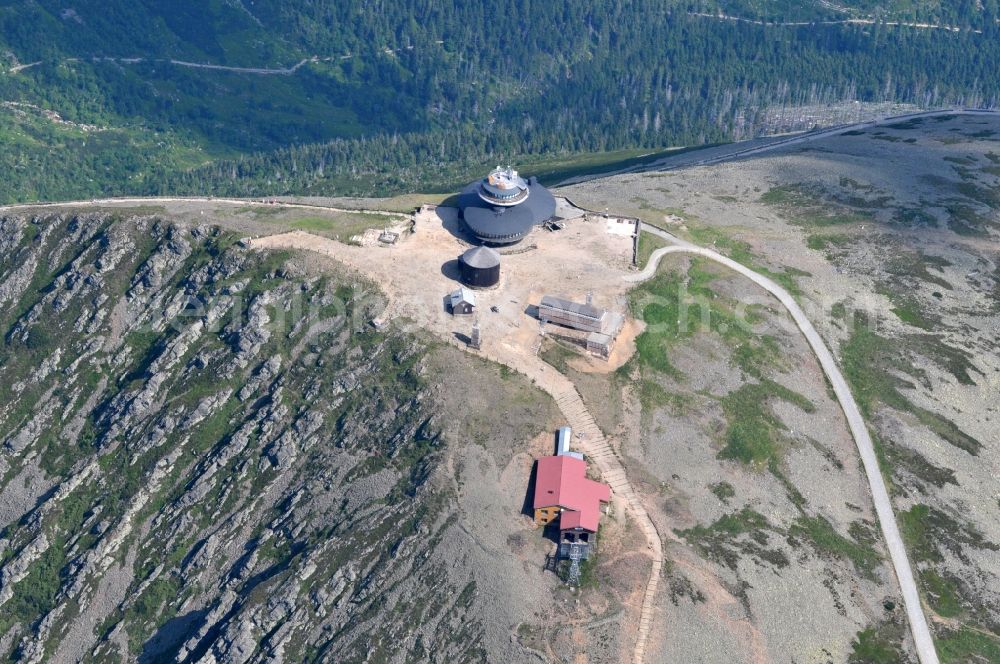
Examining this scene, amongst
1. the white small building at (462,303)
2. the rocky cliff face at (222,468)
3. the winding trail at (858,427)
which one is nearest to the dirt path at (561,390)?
the white small building at (462,303)

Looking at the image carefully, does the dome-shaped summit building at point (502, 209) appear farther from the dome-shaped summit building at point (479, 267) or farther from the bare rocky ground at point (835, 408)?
the bare rocky ground at point (835, 408)

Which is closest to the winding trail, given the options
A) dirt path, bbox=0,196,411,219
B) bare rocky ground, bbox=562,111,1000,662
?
bare rocky ground, bbox=562,111,1000,662

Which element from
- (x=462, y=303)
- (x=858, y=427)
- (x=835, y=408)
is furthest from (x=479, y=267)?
(x=858, y=427)

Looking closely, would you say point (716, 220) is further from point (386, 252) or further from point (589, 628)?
point (589, 628)

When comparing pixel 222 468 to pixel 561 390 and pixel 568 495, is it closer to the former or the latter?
pixel 561 390

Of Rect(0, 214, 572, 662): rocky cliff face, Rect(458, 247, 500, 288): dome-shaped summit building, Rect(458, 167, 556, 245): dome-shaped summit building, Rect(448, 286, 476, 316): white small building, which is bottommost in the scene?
Rect(0, 214, 572, 662): rocky cliff face

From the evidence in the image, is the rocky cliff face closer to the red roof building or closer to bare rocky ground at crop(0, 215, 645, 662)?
bare rocky ground at crop(0, 215, 645, 662)

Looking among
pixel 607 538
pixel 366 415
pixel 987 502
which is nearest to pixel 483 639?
pixel 607 538
